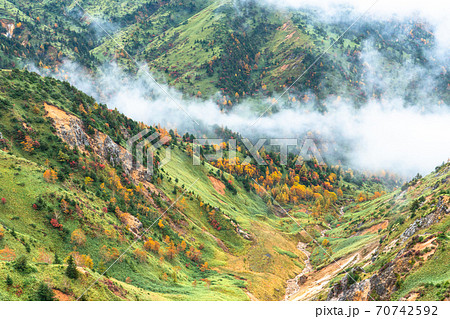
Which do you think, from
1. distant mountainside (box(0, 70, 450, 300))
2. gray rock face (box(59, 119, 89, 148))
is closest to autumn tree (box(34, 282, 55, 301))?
distant mountainside (box(0, 70, 450, 300))

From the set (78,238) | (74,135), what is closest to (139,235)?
(78,238)

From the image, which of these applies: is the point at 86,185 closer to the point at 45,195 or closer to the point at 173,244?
the point at 45,195

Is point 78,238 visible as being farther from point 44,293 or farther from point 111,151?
point 111,151

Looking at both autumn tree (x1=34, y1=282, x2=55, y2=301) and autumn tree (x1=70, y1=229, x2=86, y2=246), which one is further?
autumn tree (x1=70, y1=229, x2=86, y2=246)

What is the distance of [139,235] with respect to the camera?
100438mm

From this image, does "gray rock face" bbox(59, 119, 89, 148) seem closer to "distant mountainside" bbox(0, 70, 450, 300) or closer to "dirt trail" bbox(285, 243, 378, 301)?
"distant mountainside" bbox(0, 70, 450, 300)

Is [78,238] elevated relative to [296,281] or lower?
elevated

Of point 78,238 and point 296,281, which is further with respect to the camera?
point 296,281

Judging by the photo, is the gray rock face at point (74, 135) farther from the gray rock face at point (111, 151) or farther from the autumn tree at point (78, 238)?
the autumn tree at point (78, 238)

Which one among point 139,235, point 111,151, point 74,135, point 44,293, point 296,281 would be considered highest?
point 74,135

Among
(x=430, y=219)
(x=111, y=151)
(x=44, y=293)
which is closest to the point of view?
(x=44, y=293)

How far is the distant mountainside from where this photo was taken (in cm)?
5206

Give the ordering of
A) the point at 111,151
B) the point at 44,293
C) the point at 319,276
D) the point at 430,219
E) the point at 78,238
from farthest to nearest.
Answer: the point at 111,151 < the point at 319,276 < the point at 78,238 < the point at 430,219 < the point at 44,293

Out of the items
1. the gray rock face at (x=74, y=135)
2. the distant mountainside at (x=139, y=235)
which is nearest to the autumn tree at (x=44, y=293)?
the distant mountainside at (x=139, y=235)
